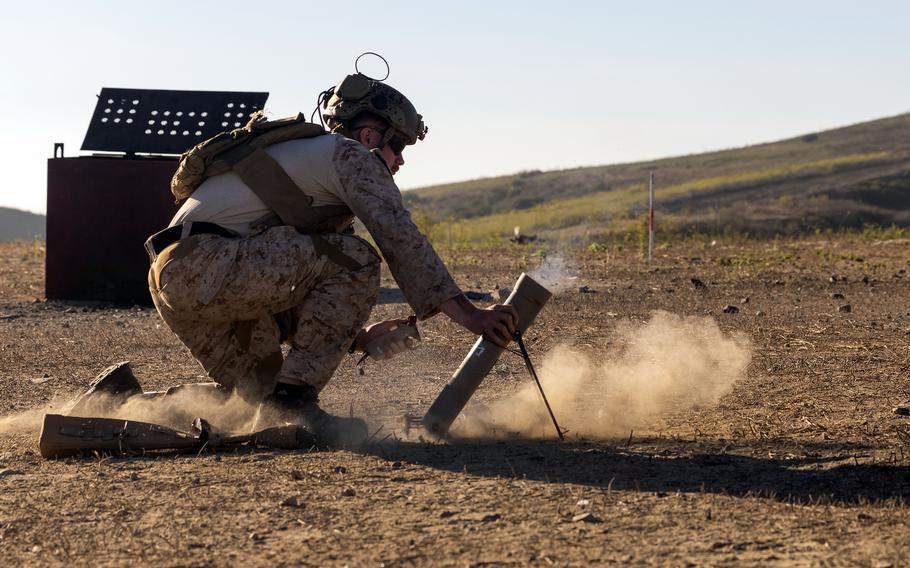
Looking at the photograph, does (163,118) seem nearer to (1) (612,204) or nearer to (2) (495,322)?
(2) (495,322)

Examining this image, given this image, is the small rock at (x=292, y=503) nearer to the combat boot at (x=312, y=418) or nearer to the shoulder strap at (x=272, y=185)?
the combat boot at (x=312, y=418)

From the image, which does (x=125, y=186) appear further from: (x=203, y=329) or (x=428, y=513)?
(x=428, y=513)

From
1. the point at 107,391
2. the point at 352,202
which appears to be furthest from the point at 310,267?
the point at 107,391

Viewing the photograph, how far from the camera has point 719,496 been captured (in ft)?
12.2

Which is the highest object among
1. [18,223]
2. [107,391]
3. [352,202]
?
[352,202]

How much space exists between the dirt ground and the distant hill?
47.9 metres

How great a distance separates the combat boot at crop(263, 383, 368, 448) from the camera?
466cm

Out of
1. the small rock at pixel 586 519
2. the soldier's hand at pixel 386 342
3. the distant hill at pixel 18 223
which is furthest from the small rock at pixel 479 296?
the distant hill at pixel 18 223

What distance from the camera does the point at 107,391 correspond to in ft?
17.3

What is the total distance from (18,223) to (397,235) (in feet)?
177

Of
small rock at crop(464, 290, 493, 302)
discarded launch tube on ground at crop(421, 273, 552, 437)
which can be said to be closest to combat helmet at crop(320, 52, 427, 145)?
discarded launch tube on ground at crop(421, 273, 552, 437)

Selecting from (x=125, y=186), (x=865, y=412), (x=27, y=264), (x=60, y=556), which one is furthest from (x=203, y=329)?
(x=27, y=264)

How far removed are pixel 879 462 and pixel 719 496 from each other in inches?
29.0

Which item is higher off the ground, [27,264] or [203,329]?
[203,329]
